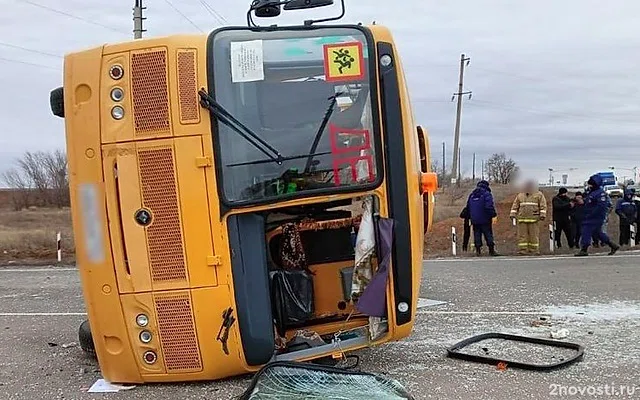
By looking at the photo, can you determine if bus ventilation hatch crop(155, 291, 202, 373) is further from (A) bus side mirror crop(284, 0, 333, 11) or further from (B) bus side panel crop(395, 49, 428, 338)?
(A) bus side mirror crop(284, 0, 333, 11)

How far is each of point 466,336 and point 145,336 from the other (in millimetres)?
2854

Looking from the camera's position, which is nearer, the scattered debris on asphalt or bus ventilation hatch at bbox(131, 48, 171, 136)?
bus ventilation hatch at bbox(131, 48, 171, 136)

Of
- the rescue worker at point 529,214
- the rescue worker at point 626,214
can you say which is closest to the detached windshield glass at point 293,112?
the rescue worker at point 529,214

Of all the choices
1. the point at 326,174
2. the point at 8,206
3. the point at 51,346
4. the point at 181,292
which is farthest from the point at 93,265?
the point at 8,206

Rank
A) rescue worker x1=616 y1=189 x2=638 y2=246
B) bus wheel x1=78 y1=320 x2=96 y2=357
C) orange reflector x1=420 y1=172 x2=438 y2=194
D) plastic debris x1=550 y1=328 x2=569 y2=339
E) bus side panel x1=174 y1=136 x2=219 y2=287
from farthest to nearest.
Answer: rescue worker x1=616 y1=189 x2=638 y2=246 → plastic debris x1=550 y1=328 x2=569 y2=339 → bus wheel x1=78 y1=320 x2=96 y2=357 → orange reflector x1=420 y1=172 x2=438 y2=194 → bus side panel x1=174 y1=136 x2=219 y2=287

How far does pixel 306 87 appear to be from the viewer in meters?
4.29

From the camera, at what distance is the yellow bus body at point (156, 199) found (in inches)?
165

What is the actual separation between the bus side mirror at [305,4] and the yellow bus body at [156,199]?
1.42ft

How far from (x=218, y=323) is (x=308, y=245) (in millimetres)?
852

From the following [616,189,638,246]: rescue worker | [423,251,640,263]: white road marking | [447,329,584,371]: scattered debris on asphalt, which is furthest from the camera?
[616,189,638,246]: rescue worker

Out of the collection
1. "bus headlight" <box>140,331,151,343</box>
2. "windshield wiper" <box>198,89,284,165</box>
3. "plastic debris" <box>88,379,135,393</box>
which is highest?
"windshield wiper" <box>198,89,284,165</box>

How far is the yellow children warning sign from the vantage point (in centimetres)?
430

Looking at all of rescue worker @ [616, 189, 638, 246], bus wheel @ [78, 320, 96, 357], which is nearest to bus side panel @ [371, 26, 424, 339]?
bus wheel @ [78, 320, 96, 357]

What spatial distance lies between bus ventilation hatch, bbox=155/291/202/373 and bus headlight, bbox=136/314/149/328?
9 centimetres
